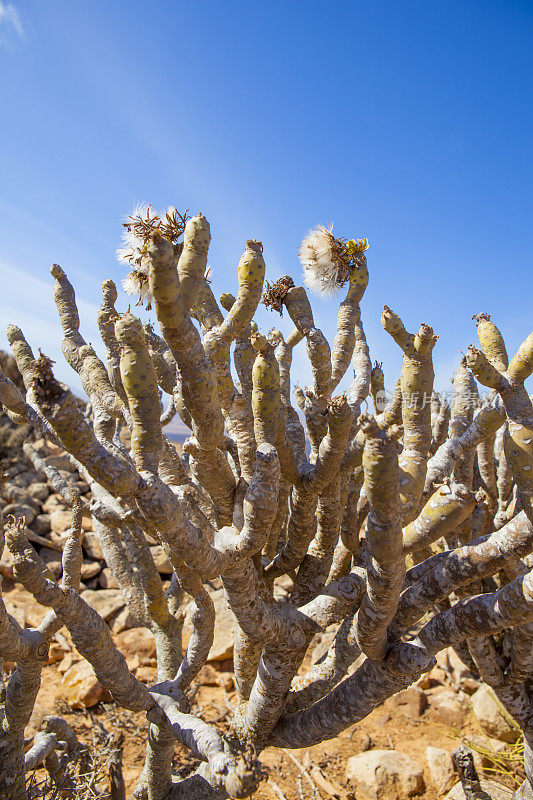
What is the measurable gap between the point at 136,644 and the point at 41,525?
3.76 meters

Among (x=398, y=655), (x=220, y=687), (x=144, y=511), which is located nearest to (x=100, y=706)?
(x=220, y=687)

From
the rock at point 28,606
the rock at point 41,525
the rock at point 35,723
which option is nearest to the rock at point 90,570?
the rock at point 28,606

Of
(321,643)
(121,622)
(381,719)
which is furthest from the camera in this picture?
(121,622)

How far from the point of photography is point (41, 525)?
9.55 metres

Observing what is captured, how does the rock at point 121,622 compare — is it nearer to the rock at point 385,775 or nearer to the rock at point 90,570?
the rock at point 90,570

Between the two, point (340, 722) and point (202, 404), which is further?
point (340, 722)

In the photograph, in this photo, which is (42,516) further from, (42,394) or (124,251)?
(42,394)

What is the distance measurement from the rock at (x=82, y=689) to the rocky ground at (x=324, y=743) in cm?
1

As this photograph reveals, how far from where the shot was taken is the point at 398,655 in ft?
8.89

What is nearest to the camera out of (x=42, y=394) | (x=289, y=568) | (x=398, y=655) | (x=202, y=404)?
(x=42, y=394)

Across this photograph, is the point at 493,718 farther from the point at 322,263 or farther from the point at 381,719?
the point at 322,263

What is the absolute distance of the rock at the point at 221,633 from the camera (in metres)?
7.12

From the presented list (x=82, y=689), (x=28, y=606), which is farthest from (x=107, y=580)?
(x=82, y=689)

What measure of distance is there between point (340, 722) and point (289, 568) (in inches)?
41.0
